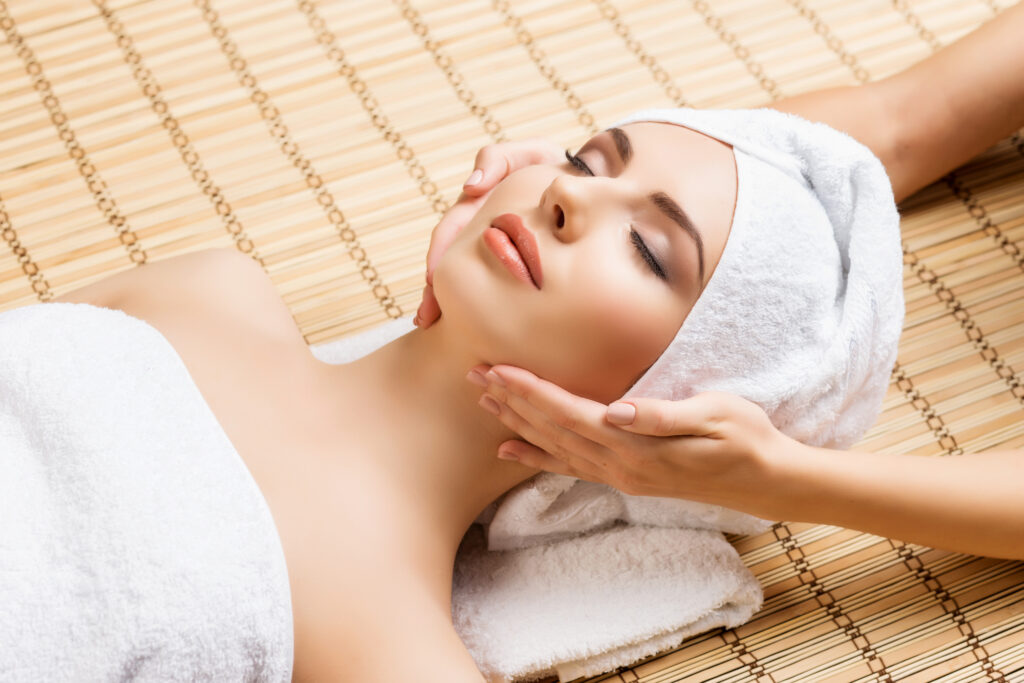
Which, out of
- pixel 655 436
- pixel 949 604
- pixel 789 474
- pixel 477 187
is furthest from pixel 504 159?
pixel 949 604

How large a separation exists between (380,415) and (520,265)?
31 cm

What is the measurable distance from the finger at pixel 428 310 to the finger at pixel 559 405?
0.18m

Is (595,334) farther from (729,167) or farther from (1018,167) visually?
(1018,167)

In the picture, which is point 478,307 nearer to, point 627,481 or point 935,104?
point 627,481

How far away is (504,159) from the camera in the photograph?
141cm

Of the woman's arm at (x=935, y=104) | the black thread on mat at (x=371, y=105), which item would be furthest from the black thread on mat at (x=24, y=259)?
the woman's arm at (x=935, y=104)

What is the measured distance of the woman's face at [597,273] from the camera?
3.70 feet

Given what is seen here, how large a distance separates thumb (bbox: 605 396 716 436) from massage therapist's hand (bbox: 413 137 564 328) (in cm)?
32

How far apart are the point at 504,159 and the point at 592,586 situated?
651mm

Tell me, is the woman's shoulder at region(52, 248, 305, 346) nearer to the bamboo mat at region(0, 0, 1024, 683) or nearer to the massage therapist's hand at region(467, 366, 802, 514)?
the bamboo mat at region(0, 0, 1024, 683)

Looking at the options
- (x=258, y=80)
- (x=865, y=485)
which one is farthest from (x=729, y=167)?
(x=258, y=80)

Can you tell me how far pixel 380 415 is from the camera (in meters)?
1.28

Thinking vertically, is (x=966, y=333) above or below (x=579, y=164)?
below

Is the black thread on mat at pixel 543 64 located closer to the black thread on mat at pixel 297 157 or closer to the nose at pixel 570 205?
the black thread on mat at pixel 297 157
